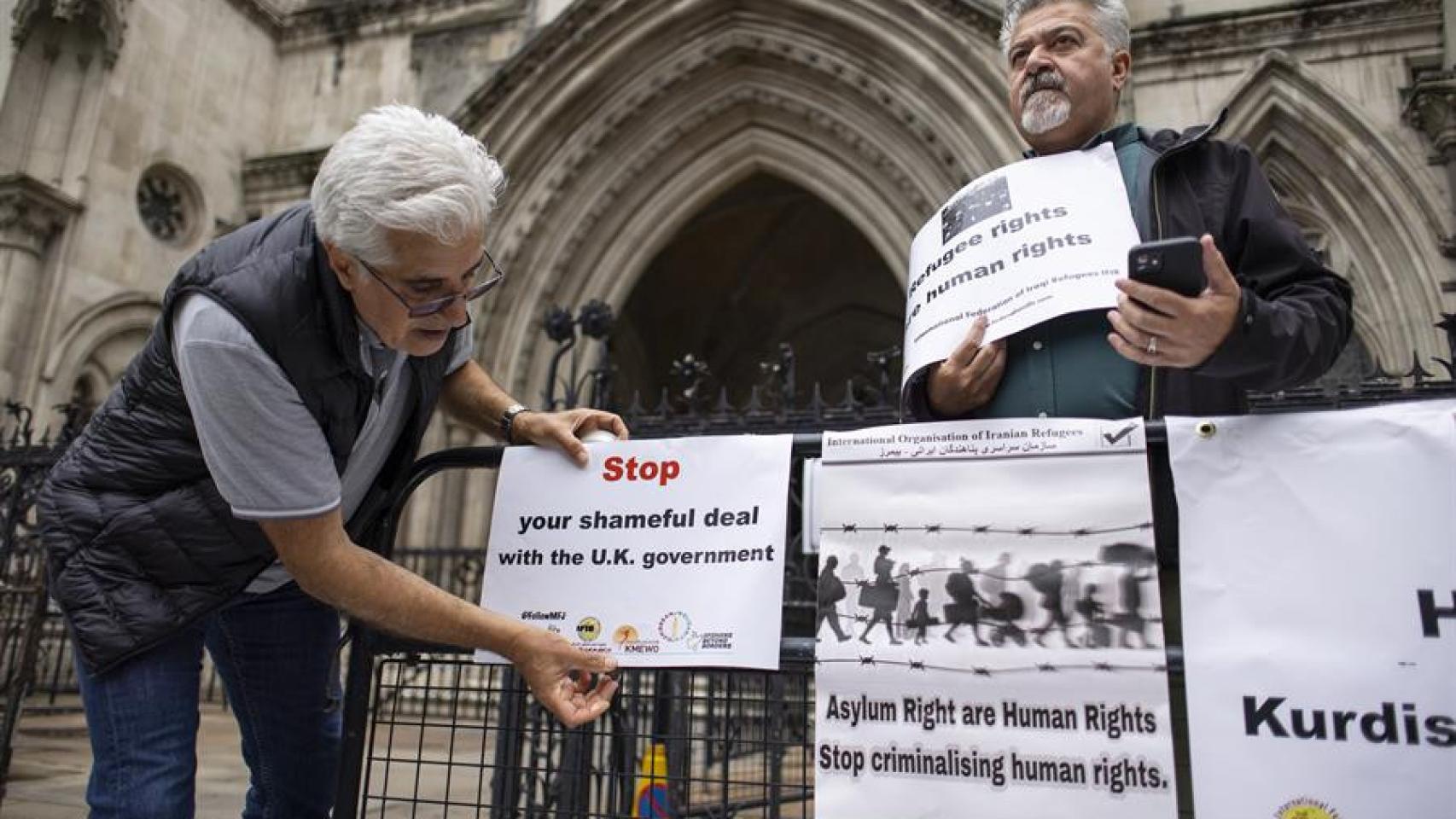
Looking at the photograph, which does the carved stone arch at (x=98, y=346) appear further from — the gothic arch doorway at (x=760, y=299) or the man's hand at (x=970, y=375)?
the man's hand at (x=970, y=375)

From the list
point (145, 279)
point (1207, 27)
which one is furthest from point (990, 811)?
point (145, 279)

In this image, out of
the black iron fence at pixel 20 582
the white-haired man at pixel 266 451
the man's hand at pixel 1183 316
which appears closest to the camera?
the man's hand at pixel 1183 316

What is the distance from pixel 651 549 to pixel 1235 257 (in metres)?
1.35

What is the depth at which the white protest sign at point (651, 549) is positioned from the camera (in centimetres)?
189

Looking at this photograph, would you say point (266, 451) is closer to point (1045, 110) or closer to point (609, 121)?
point (1045, 110)

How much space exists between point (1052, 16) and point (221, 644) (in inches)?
96.0

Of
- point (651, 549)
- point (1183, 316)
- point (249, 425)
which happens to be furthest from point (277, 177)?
point (1183, 316)

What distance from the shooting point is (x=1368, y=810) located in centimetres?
140

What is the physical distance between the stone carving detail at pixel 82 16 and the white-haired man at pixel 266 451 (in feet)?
39.4

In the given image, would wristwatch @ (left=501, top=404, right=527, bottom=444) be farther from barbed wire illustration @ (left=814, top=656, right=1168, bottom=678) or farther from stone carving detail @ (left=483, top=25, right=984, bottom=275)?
stone carving detail @ (left=483, top=25, right=984, bottom=275)

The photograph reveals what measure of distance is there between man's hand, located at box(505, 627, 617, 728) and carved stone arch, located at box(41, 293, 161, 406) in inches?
450

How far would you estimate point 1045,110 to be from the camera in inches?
85.3

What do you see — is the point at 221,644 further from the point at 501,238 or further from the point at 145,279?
the point at 145,279

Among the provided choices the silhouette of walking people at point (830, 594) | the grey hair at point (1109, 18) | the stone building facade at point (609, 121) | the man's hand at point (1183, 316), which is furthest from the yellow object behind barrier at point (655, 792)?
the stone building facade at point (609, 121)
